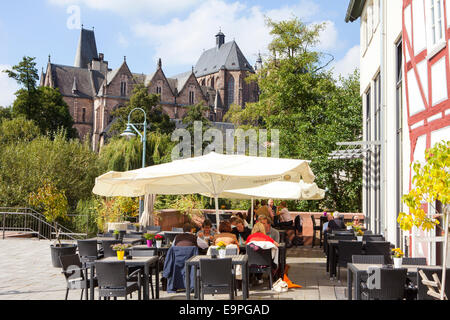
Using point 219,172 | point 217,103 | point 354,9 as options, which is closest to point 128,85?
point 217,103

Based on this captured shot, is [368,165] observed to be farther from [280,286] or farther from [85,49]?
[85,49]

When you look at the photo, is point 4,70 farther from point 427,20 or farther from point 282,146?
point 427,20

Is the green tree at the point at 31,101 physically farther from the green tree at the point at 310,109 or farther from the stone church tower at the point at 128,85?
the green tree at the point at 310,109

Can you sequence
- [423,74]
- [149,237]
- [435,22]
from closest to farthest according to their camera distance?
[435,22], [149,237], [423,74]

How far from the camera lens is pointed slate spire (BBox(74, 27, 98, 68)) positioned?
109 m

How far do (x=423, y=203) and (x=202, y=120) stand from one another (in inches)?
2336

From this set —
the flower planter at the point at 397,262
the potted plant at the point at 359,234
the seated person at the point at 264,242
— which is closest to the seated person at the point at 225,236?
the seated person at the point at 264,242

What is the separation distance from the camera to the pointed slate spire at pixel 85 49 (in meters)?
109

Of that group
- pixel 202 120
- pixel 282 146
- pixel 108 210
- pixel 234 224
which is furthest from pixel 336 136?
pixel 202 120

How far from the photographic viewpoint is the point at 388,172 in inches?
550

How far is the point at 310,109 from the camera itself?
30875 mm

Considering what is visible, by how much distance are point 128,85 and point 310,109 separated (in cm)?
6769

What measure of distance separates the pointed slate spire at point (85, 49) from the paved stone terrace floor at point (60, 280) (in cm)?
9879

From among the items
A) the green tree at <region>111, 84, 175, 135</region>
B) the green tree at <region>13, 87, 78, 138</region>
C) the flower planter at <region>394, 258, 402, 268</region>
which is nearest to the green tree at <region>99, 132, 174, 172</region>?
the green tree at <region>13, 87, 78, 138</region>
